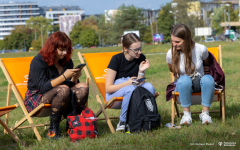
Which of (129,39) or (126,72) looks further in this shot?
(126,72)

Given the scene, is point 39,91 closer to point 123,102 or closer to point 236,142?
point 123,102

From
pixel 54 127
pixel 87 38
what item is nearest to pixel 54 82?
pixel 54 127

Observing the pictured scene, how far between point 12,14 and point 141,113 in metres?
165

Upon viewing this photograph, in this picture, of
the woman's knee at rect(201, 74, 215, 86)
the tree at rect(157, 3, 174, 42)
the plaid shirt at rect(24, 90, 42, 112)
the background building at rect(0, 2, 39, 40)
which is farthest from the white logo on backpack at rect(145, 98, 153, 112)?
the background building at rect(0, 2, 39, 40)

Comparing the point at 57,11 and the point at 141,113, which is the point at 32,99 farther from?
the point at 57,11

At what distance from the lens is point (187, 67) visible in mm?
3660

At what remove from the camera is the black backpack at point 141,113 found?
3.39 meters

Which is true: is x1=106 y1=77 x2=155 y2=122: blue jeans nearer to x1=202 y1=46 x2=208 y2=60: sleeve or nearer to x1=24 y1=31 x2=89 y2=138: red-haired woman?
x1=24 y1=31 x2=89 y2=138: red-haired woman

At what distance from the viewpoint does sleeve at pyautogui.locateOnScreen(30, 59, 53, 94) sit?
336cm

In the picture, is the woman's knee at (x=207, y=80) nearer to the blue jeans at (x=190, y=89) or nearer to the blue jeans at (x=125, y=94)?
the blue jeans at (x=190, y=89)

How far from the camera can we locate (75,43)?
83250mm

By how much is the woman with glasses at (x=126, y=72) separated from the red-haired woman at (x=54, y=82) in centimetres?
36

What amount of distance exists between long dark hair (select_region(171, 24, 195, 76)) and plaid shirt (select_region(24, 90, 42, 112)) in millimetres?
1577

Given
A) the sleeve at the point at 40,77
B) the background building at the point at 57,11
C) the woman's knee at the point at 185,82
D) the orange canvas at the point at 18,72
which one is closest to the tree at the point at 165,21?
the orange canvas at the point at 18,72
